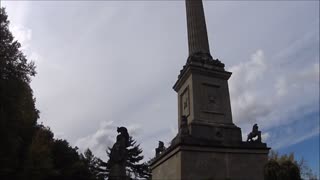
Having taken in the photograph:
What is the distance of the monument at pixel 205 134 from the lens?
49.7 ft

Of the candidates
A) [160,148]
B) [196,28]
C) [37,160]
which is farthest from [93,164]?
[196,28]

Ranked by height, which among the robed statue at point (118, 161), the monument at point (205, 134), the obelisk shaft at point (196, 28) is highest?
the obelisk shaft at point (196, 28)

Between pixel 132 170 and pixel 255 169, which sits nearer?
pixel 255 169

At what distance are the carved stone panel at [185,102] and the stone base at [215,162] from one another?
2.43 meters

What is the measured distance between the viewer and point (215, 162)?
15398 mm

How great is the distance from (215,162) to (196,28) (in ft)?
25.4

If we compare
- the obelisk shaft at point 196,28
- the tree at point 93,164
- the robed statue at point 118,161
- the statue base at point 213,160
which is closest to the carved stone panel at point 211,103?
the statue base at point 213,160

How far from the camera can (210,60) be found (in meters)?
18.2

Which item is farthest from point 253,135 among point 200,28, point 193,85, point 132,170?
point 132,170

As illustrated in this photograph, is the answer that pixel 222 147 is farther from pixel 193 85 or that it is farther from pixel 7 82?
pixel 7 82

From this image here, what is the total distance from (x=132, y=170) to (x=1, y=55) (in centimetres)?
3071

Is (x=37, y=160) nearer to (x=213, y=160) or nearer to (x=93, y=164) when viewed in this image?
(x=213, y=160)

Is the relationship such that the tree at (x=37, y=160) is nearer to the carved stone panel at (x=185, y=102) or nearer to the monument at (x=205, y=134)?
the monument at (x=205, y=134)

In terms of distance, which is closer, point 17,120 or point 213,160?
point 213,160
